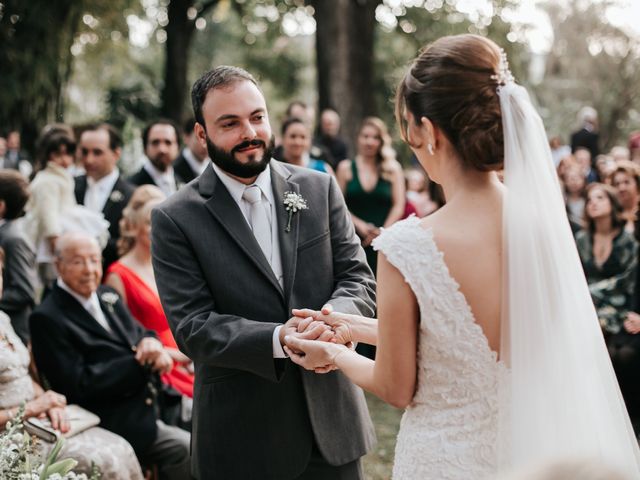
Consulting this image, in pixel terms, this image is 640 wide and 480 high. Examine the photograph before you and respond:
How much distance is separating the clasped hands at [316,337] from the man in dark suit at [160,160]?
4218 mm

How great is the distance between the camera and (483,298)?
2.22 metres

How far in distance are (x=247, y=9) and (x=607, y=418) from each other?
890 inches

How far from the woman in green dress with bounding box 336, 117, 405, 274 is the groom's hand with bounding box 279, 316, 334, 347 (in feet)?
15.9

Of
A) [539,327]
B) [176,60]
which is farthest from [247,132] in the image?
[176,60]

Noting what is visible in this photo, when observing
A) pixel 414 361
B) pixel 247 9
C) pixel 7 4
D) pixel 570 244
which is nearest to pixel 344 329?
pixel 414 361

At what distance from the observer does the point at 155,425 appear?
4.52m

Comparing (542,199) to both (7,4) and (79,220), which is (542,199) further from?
(7,4)

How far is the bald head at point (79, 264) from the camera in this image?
4.50m

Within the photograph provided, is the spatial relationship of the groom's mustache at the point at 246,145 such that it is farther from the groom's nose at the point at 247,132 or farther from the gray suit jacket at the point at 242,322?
the gray suit jacket at the point at 242,322

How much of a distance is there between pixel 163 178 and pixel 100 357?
2716 mm

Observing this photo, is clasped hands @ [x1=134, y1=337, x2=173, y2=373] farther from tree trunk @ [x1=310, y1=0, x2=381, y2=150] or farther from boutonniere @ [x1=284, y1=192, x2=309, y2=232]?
tree trunk @ [x1=310, y1=0, x2=381, y2=150]

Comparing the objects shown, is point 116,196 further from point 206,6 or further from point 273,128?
point 206,6

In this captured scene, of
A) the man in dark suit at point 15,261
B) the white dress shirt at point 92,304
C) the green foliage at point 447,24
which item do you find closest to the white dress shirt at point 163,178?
the man in dark suit at point 15,261

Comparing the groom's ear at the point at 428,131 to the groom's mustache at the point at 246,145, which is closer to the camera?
the groom's ear at the point at 428,131
